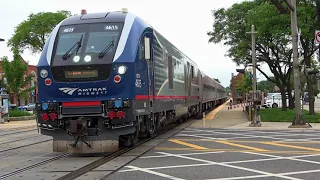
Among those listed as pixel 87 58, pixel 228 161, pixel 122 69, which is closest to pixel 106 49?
pixel 87 58

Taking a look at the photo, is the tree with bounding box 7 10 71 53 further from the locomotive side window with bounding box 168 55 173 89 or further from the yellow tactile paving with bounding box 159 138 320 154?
the yellow tactile paving with bounding box 159 138 320 154

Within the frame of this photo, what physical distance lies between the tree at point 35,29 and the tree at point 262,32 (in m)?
33.5

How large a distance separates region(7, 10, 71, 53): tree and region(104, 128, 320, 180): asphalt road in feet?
172

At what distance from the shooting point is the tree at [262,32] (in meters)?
26.1

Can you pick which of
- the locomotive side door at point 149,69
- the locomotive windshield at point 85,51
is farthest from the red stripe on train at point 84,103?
the locomotive side door at point 149,69

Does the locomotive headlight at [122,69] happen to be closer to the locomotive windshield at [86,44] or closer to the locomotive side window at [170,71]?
the locomotive windshield at [86,44]

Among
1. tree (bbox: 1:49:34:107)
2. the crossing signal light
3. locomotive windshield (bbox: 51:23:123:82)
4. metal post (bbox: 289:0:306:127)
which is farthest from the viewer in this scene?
tree (bbox: 1:49:34:107)

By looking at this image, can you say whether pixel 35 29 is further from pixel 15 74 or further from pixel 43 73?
pixel 43 73

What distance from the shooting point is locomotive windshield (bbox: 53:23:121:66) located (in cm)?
1053

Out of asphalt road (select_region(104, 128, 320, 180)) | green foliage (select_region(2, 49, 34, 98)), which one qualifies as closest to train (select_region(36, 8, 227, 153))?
asphalt road (select_region(104, 128, 320, 180))

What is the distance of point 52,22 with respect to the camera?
62656 mm

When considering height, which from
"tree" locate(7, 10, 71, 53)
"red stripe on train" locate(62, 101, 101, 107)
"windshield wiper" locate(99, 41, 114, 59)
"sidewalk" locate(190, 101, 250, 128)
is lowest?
"sidewalk" locate(190, 101, 250, 128)

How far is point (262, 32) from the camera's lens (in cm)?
2741

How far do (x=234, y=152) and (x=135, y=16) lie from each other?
15.0ft
